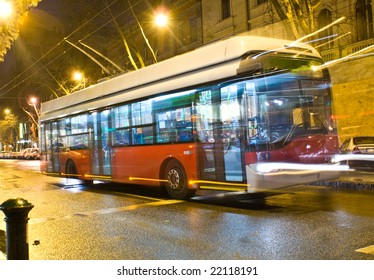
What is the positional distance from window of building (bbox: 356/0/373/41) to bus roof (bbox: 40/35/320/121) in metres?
12.2

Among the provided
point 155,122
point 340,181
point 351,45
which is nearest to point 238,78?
point 155,122

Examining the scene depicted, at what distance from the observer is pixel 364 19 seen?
20406mm

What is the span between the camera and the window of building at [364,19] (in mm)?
20078

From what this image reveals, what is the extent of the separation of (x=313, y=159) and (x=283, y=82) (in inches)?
69.6

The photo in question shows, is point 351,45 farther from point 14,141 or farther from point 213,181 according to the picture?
point 14,141

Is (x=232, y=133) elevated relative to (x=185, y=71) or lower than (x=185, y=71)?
lower

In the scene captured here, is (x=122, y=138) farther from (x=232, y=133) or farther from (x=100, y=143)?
(x=232, y=133)

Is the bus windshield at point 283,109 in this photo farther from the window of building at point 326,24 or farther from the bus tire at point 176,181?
the window of building at point 326,24

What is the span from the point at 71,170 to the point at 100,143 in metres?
2.87

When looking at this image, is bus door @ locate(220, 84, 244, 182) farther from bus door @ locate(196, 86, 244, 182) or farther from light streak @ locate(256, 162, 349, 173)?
light streak @ locate(256, 162, 349, 173)

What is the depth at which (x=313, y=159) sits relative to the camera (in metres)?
8.91

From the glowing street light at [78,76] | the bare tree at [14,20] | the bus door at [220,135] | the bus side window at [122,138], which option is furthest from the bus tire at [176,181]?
the glowing street light at [78,76]

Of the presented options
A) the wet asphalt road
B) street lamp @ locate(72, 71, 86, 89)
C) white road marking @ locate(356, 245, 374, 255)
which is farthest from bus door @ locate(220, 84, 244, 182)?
street lamp @ locate(72, 71, 86, 89)

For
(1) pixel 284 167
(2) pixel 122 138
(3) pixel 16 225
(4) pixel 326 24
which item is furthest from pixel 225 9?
(3) pixel 16 225
